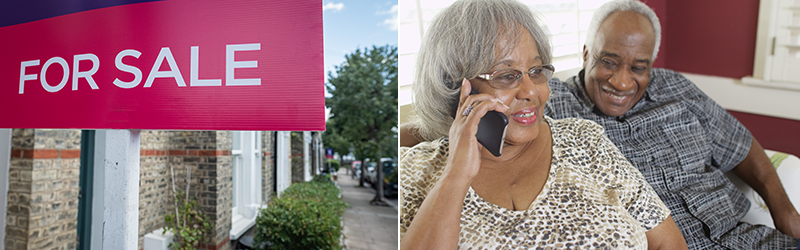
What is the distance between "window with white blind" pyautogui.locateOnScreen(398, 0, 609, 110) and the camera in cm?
113

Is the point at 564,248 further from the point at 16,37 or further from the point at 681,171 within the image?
the point at 16,37

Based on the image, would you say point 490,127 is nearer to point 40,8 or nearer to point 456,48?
point 456,48

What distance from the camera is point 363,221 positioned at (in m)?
3.18

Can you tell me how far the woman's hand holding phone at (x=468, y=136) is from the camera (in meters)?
1.03

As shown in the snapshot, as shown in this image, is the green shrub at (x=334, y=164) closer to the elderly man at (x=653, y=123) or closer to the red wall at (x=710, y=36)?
the elderly man at (x=653, y=123)

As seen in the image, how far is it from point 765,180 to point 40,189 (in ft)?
11.0

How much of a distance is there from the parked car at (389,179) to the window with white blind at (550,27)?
4.50ft

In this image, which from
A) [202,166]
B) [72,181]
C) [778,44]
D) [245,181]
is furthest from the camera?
[245,181]

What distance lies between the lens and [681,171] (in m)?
1.45

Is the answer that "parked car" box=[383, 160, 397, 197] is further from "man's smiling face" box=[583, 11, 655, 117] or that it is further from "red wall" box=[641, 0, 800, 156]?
"red wall" box=[641, 0, 800, 156]

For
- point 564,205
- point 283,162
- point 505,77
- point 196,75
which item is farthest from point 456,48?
point 283,162

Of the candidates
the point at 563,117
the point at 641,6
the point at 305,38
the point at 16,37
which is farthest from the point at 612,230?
the point at 16,37

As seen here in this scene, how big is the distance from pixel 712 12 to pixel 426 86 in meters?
1.68

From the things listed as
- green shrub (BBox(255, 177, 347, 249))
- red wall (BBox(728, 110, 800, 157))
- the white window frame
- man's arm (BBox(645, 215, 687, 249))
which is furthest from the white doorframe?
red wall (BBox(728, 110, 800, 157))
